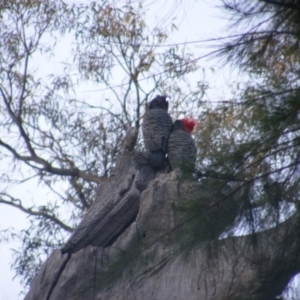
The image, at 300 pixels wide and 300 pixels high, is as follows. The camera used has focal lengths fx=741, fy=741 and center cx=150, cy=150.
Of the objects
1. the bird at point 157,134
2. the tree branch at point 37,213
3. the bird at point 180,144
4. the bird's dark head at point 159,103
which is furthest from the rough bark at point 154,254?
the tree branch at point 37,213

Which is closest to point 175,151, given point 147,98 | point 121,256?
point 121,256

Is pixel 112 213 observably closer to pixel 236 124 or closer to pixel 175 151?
pixel 175 151

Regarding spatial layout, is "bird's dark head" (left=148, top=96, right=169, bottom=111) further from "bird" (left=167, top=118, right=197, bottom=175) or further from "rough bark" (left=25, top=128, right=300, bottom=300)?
"rough bark" (left=25, top=128, right=300, bottom=300)

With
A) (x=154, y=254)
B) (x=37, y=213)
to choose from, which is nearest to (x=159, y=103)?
(x=154, y=254)

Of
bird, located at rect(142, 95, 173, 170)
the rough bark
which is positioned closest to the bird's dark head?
bird, located at rect(142, 95, 173, 170)

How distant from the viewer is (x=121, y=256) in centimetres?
349

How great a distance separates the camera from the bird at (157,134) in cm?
481

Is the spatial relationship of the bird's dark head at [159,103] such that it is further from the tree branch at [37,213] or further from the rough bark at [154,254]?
the tree branch at [37,213]

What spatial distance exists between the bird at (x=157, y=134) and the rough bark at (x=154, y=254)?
0.29ft

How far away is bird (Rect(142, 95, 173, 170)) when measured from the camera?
4812mm

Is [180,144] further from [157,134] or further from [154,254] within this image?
[154,254]

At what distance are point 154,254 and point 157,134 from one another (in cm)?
144

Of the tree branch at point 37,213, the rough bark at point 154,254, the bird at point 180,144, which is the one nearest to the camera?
the rough bark at point 154,254

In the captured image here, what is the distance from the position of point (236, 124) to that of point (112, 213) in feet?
3.81
